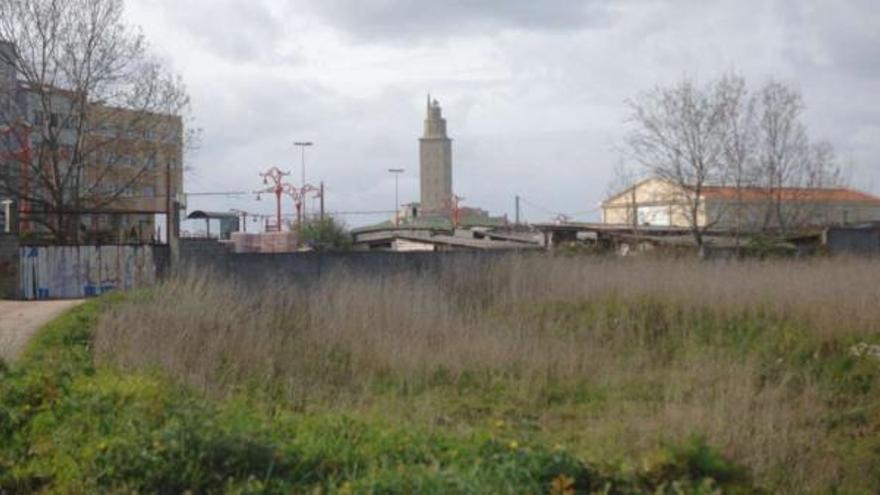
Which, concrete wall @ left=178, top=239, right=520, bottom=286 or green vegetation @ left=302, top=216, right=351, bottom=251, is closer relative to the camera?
concrete wall @ left=178, top=239, right=520, bottom=286

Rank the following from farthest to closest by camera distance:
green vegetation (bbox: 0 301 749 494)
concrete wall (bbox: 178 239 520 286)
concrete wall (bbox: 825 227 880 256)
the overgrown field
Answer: concrete wall (bbox: 825 227 880 256) < concrete wall (bbox: 178 239 520 286) < the overgrown field < green vegetation (bbox: 0 301 749 494)

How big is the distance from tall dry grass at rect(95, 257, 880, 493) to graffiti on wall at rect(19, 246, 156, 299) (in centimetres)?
486

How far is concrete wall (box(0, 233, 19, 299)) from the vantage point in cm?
2412

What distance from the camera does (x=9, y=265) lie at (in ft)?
79.7

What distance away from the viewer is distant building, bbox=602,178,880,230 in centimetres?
3375

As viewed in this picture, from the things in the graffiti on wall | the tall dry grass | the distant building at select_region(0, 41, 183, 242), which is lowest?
the tall dry grass

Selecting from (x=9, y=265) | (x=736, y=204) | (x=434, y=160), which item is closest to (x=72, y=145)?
(x=9, y=265)

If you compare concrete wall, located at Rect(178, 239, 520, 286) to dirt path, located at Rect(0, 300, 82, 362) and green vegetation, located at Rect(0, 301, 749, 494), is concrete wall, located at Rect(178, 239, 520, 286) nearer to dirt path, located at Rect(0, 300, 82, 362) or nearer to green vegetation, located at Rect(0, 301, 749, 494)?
dirt path, located at Rect(0, 300, 82, 362)

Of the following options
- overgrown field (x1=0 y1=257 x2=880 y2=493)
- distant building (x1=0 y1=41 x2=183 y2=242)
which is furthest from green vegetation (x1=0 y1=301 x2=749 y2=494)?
distant building (x1=0 y1=41 x2=183 y2=242)

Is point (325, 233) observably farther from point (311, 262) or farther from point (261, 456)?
point (261, 456)

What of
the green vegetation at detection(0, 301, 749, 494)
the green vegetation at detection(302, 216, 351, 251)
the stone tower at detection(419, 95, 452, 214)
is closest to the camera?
the green vegetation at detection(0, 301, 749, 494)

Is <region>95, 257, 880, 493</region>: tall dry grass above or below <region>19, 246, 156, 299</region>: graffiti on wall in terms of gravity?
below

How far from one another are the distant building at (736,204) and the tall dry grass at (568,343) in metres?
10.8

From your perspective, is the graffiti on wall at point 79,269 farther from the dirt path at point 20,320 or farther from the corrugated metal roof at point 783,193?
→ the corrugated metal roof at point 783,193
